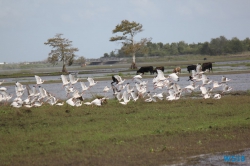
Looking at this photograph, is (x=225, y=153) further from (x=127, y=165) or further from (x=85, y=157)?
(x=85, y=157)

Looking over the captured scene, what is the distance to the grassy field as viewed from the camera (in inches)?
401

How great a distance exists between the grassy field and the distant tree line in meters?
65.8

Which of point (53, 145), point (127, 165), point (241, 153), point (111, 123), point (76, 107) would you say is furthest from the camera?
point (76, 107)

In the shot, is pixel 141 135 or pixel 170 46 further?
pixel 170 46

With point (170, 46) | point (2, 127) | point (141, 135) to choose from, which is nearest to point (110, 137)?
point (141, 135)

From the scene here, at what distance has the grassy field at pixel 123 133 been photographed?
10.2 metres

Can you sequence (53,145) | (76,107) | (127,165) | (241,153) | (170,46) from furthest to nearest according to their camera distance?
(170,46), (76,107), (53,145), (241,153), (127,165)

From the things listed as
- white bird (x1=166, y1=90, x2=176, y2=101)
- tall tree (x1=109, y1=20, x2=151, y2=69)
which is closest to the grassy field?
white bird (x1=166, y1=90, x2=176, y2=101)

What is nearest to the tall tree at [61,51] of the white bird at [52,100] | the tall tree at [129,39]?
the tall tree at [129,39]

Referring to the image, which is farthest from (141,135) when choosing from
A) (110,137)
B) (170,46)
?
(170,46)

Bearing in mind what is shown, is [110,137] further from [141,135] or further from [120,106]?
[120,106]

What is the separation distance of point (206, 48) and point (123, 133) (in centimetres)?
9271

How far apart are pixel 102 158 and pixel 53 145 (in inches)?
73.1

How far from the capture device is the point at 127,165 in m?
9.45
